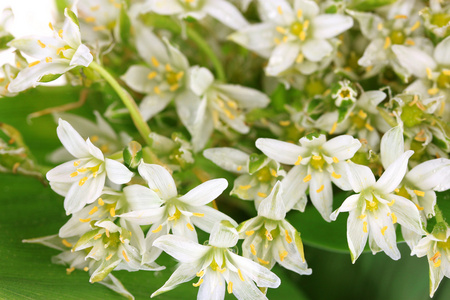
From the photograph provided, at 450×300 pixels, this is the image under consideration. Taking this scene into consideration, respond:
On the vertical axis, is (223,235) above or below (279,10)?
below

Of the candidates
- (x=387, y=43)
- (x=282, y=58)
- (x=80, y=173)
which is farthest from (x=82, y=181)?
(x=387, y=43)

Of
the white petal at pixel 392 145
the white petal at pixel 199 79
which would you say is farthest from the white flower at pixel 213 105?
the white petal at pixel 392 145

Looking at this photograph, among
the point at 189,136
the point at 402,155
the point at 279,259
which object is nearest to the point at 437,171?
the point at 402,155

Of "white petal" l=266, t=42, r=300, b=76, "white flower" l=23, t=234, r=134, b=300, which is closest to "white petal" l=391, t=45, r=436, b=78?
"white petal" l=266, t=42, r=300, b=76

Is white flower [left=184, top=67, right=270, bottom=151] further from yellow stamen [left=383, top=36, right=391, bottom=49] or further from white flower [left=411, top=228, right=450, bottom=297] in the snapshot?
white flower [left=411, top=228, right=450, bottom=297]

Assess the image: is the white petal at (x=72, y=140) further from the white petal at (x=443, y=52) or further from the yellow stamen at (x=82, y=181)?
the white petal at (x=443, y=52)

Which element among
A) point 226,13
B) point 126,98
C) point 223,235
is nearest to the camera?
point 223,235

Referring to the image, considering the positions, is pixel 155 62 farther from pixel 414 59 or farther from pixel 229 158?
pixel 414 59
